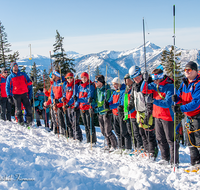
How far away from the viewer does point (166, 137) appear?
500cm

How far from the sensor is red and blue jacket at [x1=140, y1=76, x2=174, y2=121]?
15.9 feet

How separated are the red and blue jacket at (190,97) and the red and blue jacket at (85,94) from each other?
331 centimetres

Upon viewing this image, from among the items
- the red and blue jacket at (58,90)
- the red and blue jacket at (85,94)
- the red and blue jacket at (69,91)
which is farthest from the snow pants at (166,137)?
the red and blue jacket at (58,90)

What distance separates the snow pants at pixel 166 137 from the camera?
489 cm

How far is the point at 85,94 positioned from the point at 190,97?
12.3 ft

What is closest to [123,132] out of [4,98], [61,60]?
[4,98]

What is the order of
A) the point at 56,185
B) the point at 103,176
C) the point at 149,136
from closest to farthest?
1. the point at 56,185
2. the point at 103,176
3. the point at 149,136

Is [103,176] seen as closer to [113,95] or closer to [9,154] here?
[9,154]

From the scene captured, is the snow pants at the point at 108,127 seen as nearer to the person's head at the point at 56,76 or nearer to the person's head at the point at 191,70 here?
the person's head at the point at 56,76

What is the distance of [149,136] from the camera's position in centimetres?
562

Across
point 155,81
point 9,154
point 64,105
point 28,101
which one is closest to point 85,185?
point 9,154

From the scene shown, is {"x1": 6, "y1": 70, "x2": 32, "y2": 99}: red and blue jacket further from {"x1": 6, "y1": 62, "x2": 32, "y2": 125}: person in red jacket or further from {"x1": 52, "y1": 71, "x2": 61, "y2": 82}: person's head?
{"x1": 52, "y1": 71, "x2": 61, "y2": 82}: person's head

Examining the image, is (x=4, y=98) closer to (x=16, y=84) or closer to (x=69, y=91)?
(x=16, y=84)

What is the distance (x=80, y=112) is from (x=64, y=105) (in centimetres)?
78
